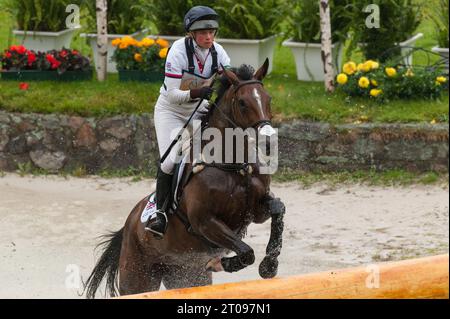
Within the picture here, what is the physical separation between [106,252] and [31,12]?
23.0 ft

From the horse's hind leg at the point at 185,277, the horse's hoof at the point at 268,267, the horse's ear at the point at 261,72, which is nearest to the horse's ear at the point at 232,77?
the horse's ear at the point at 261,72

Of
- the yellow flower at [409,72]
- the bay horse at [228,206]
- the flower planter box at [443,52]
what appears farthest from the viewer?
the flower planter box at [443,52]

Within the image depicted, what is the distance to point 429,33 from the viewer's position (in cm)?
1656

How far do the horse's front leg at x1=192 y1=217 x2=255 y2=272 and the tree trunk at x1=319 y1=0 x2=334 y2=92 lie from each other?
20.8 feet

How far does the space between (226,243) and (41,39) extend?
8.56 metres

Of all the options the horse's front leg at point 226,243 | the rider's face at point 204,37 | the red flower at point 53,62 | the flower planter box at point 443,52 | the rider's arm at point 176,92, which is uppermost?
the rider's face at point 204,37

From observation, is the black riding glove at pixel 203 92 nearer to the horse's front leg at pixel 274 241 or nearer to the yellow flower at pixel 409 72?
the horse's front leg at pixel 274 241

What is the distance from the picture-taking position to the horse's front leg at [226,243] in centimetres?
693

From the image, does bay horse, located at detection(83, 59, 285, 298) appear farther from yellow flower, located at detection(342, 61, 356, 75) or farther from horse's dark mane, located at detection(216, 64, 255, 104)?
yellow flower, located at detection(342, 61, 356, 75)

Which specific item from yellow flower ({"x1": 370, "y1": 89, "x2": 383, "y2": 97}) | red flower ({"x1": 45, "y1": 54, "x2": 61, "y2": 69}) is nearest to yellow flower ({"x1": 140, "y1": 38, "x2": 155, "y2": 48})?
red flower ({"x1": 45, "y1": 54, "x2": 61, "y2": 69})

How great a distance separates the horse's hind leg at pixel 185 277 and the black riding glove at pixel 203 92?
5.32 ft

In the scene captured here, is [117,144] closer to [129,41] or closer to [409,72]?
[129,41]
